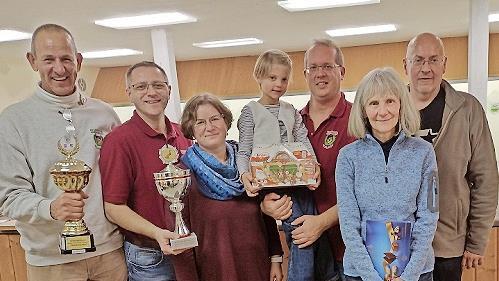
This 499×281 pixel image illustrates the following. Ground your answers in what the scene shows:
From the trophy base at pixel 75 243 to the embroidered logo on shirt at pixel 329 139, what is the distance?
0.96m

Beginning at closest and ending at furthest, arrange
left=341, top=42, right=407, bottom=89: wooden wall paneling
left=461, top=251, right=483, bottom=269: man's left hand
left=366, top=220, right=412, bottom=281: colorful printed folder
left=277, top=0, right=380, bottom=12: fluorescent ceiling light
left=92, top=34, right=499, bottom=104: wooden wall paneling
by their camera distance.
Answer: left=366, top=220, right=412, bottom=281: colorful printed folder → left=461, top=251, right=483, bottom=269: man's left hand → left=277, top=0, right=380, bottom=12: fluorescent ceiling light → left=92, top=34, right=499, bottom=104: wooden wall paneling → left=341, top=42, right=407, bottom=89: wooden wall paneling

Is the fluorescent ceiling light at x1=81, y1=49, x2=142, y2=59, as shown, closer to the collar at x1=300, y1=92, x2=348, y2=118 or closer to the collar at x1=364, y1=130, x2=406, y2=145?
the collar at x1=300, y1=92, x2=348, y2=118

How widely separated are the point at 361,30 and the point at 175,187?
4715mm

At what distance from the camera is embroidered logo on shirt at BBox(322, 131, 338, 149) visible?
6.51 ft

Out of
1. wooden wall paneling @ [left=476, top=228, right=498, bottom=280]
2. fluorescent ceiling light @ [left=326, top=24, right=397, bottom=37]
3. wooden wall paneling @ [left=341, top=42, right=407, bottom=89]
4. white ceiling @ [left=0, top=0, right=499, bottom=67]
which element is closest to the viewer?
wooden wall paneling @ [left=476, top=228, right=498, bottom=280]

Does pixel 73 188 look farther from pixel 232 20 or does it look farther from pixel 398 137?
pixel 232 20

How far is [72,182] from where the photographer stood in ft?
5.82

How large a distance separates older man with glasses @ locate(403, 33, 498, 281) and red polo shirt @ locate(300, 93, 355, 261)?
318 mm

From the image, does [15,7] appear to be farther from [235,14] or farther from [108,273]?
[108,273]

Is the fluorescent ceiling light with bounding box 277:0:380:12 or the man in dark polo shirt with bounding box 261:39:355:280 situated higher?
the fluorescent ceiling light with bounding box 277:0:380:12

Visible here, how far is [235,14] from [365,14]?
1288mm

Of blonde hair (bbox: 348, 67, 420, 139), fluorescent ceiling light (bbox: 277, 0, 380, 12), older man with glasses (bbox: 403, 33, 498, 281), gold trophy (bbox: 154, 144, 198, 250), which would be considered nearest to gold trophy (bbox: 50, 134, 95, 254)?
gold trophy (bbox: 154, 144, 198, 250)

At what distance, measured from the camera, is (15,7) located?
12.7 ft

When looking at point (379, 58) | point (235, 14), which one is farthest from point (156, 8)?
point (379, 58)
